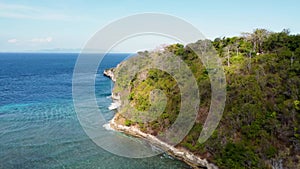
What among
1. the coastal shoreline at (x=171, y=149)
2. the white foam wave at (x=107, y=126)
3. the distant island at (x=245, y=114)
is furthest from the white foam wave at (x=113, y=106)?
the white foam wave at (x=107, y=126)

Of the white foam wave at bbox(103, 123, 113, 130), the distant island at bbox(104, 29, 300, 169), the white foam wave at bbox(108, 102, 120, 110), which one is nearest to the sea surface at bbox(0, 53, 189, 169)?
the white foam wave at bbox(108, 102, 120, 110)

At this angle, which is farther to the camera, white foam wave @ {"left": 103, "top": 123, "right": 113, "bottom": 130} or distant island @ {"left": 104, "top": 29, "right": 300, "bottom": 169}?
white foam wave @ {"left": 103, "top": 123, "right": 113, "bottom": 130}

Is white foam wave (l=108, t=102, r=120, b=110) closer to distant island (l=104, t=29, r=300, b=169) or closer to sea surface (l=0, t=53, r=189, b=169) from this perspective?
sea surface (l=0, t=53, r=189, b=169)

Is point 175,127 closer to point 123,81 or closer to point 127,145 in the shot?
point 127,145

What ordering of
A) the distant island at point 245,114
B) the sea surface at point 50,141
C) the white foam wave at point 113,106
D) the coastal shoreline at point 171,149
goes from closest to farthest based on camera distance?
the distant island at point 245,114, the sea surface at point 50,141, the coastal shoreline at point 171,149, the white foam wave at point 113,106

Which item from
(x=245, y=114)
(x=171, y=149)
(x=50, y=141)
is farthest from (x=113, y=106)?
(x=245, y=114)

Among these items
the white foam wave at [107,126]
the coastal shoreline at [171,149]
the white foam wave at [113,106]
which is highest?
the white foam wave at [113,106]

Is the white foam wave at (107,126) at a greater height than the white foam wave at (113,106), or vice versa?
the white foam wave at (113,106)

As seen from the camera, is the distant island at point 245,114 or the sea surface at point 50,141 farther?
the sea surface at point 50,141

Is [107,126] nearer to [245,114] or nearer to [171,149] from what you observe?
[171,149]

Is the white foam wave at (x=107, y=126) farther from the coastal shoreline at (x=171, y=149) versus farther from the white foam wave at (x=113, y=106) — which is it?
the white foam wave at (x=113, y=106)
